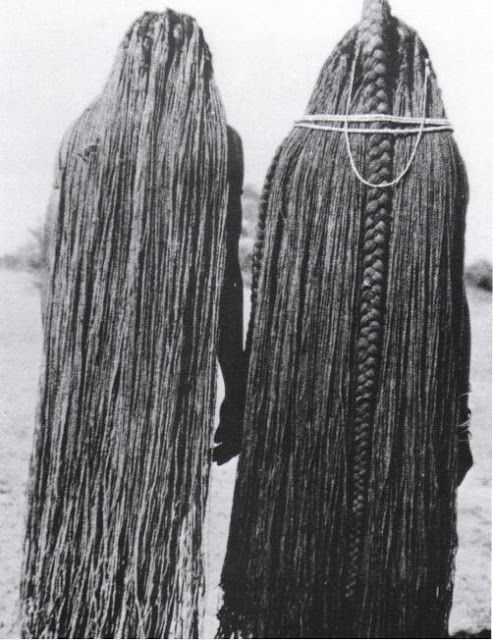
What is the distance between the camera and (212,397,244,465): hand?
162cm

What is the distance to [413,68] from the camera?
150 centimetres

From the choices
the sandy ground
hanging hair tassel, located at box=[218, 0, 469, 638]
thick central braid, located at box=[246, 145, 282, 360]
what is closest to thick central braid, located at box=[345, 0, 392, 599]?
hanging hair tassel, located at box=[218, 0, 469, 638]

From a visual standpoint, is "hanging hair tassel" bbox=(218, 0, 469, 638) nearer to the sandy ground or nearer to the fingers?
the fingers

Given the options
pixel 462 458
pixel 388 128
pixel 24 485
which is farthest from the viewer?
pixel 24 485

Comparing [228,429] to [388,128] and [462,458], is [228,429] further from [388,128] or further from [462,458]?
[388,128]

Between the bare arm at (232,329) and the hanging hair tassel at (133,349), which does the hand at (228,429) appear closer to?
the bare arm at (232,329)

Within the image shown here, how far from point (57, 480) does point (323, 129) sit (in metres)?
0.86

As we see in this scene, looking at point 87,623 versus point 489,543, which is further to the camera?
point 489,543

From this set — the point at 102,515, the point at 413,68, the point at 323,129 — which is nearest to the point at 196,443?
the point at 102,515

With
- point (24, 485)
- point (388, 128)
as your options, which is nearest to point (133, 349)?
point (388, 128)

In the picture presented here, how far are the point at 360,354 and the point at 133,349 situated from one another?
434 millimetres

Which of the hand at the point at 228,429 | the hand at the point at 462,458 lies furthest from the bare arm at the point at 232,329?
the hand at the point at 462,458

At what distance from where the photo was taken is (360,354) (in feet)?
4.89

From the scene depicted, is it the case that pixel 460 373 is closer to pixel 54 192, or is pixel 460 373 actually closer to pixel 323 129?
pixel 323 129
